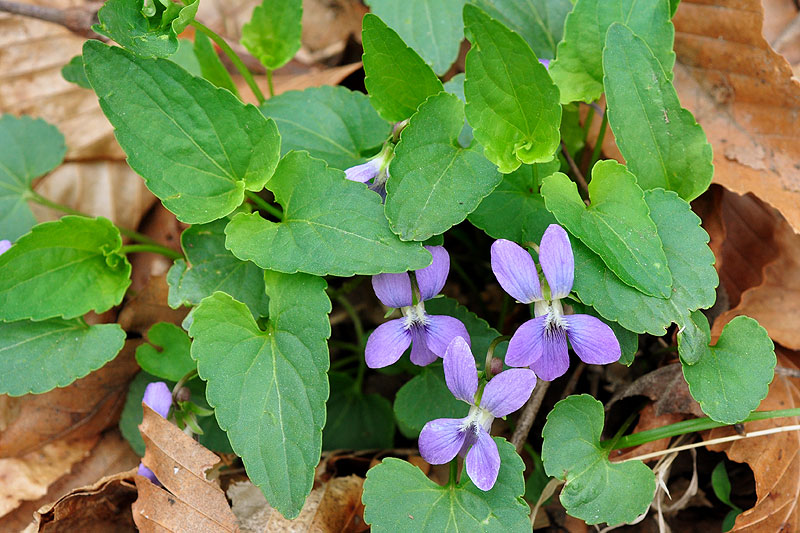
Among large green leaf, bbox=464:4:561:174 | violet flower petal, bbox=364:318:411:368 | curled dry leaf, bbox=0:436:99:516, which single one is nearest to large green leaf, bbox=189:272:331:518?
violet flower petal, bbox=364:318:411:368

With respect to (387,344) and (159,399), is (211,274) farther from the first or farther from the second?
(387,344)

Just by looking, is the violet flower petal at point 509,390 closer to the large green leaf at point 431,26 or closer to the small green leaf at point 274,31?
the large green leaf at point 431,26

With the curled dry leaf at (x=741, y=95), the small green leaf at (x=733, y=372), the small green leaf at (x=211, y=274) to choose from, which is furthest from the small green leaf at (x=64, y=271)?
the curled dry leaf at (x=741, y=95)

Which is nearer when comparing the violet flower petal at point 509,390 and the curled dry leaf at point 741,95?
the violet flower petal at point 509,390

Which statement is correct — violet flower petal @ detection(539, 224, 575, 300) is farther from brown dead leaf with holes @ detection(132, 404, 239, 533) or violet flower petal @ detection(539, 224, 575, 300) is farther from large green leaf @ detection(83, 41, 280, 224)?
brown dead leaf with holes @ detection(132, 404, 239, 533)

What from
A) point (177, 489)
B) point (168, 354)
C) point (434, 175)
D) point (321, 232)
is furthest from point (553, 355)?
point (168, 354)

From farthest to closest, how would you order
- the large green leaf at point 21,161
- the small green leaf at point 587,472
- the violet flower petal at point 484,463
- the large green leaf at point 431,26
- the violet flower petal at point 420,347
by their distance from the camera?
the large green leaf at point 21,161
the large green leaf at point 431,26
the violet flower petal at point 420,347
the small green leaf at point 587,472
the violet flower petal at point 484,463

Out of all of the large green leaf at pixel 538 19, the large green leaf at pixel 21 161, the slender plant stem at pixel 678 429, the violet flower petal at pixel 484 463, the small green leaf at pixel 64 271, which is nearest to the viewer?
the violet flower petal at pixel 484 463
